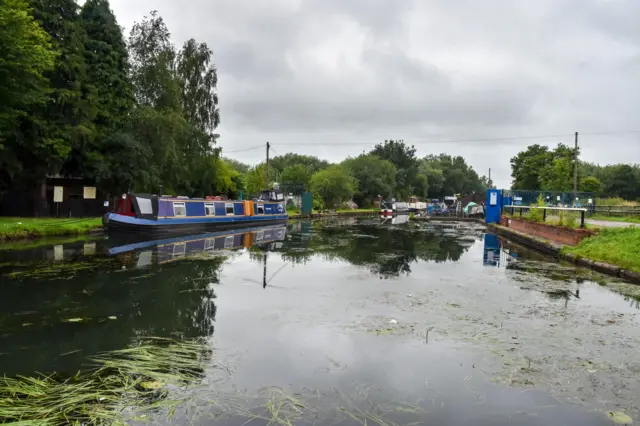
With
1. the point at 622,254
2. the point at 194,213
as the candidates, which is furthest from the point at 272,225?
the point at 622,254

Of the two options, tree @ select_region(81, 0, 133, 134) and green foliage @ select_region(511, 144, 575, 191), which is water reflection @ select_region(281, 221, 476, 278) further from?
green foliage @ select_region(511, 144, 575, 191)

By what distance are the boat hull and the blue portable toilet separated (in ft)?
47.4

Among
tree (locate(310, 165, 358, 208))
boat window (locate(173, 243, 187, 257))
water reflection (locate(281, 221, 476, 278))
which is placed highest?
tree (locate(310, 165, 358, 208))

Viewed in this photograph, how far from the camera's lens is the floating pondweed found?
3142 mm

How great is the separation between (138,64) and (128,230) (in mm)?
13891

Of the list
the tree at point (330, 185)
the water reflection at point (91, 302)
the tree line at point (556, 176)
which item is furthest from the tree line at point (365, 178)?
the water reflection at point (91, 302)

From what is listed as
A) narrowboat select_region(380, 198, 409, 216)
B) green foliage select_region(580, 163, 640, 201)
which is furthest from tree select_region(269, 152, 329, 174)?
green foliage select_region(580, 163, 640, 201)

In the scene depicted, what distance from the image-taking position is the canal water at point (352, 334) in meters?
3.50

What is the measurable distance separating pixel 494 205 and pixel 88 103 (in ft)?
71.2

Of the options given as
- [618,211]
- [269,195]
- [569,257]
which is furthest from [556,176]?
[569,257]

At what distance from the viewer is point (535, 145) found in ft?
157

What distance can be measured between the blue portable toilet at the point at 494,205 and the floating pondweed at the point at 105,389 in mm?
24136

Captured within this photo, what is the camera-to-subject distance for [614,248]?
33.7 ft

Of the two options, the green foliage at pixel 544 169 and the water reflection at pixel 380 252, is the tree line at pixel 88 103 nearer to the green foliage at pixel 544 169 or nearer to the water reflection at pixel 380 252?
the water reflection at pixel 380 252
